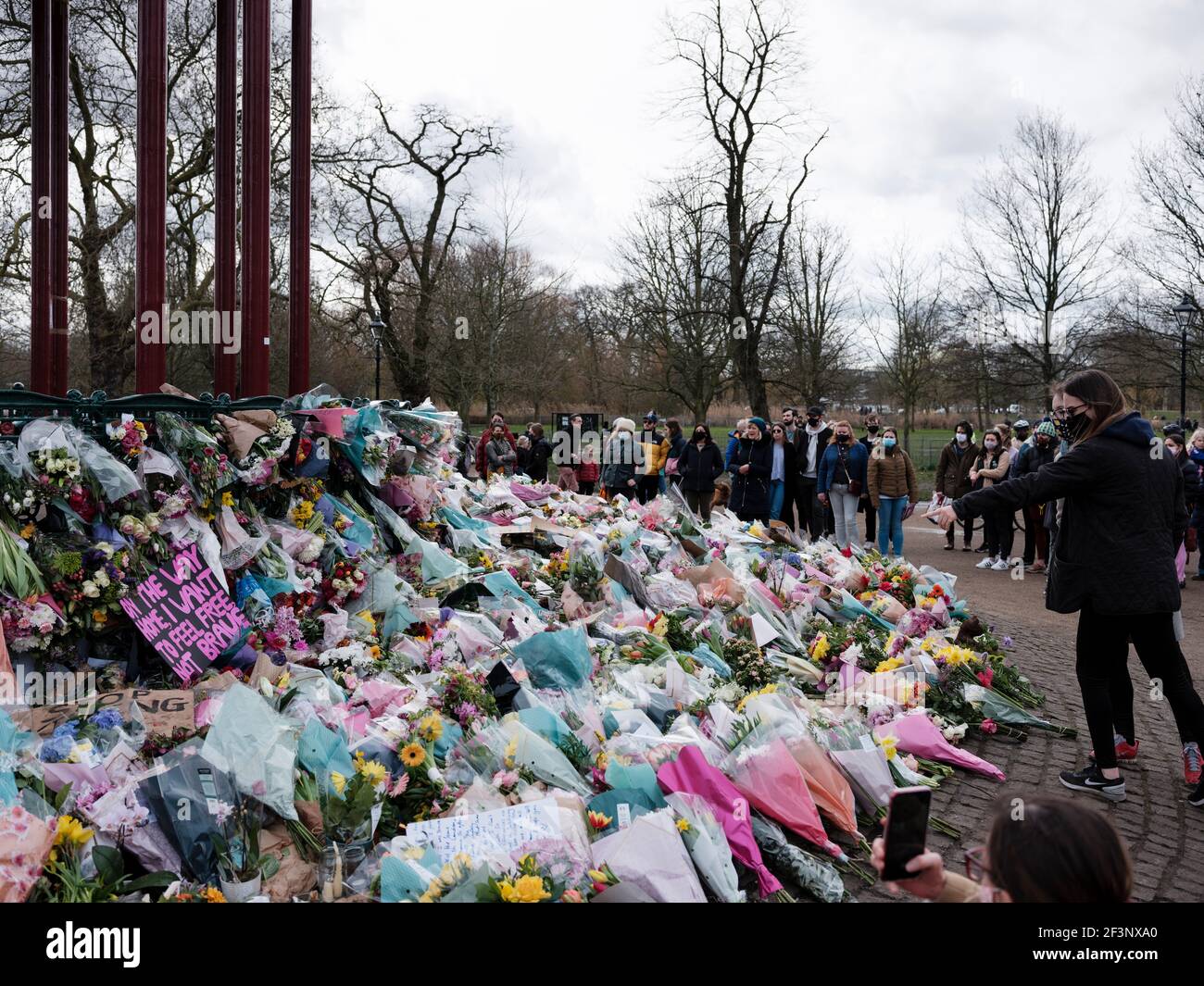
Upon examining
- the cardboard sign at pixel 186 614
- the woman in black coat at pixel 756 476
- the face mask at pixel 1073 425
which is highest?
the face mask at pixel 1073 425

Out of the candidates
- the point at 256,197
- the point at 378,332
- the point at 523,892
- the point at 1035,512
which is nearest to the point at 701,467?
the point at 1035,512

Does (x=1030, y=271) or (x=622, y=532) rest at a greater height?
(x=1030, y=271)

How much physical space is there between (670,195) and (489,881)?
2187cm

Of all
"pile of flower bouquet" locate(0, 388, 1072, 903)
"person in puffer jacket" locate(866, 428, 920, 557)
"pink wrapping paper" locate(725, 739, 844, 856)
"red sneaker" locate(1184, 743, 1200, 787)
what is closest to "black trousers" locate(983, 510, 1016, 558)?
"person in puffer jacket" locate(866, 428, 920, 557)

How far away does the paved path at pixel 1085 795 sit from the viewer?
142 inches

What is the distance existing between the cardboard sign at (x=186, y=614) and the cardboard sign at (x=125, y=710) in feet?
1.38

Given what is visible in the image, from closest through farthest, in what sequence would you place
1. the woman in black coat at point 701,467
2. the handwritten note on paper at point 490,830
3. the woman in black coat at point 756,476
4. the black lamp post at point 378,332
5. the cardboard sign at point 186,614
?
the handwritten note on paper at point 490,830
the cardboard sign at point 186,614
the woman in black coat at point 756,476
the woman in black coat at point 701,467
the black lamp post at point 378,332

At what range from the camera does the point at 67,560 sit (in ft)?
14.0

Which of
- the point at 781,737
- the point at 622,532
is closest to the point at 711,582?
the point at 622,532

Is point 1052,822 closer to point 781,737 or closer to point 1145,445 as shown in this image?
point 781,737

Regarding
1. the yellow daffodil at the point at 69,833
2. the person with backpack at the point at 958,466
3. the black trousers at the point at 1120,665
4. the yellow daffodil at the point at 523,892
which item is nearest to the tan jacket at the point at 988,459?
the person with backpack at the point at 958,466

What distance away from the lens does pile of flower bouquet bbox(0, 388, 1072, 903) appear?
3.05 metres

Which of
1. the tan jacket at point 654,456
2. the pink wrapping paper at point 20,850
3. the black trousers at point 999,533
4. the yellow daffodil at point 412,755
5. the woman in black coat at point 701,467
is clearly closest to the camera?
the pink wrapping paper at point 20,850

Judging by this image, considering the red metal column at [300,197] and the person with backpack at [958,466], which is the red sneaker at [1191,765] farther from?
the person with backpack at [958,466]
